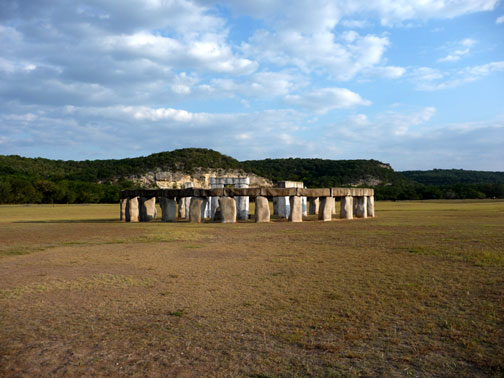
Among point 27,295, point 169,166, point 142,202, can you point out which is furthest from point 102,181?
point 27,295

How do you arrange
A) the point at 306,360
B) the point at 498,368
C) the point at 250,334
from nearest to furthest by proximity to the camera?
1. the point at 498,368
2. the point at 306,360
3. the point at 250,334

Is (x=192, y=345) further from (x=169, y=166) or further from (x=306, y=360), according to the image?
(x=169, y=166)

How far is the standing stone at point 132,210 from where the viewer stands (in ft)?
72.7

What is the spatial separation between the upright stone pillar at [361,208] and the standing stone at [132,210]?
38.3 feet

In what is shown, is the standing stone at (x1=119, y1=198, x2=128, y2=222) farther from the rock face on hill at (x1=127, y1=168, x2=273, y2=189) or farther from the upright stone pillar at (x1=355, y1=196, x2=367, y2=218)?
the rock face on hill at (x1=127, y1=168, x2=273, y2=189)

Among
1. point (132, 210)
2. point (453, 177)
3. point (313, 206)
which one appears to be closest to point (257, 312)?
point (132, 210)

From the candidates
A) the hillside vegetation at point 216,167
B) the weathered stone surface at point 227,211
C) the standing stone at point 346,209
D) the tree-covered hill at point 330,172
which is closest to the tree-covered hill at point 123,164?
the hillside vegetation at point 216,167

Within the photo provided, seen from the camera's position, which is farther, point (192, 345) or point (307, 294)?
point (307, 294)

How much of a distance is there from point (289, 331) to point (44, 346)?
253cm

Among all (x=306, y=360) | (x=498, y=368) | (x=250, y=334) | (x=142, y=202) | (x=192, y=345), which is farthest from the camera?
(x=142, y=202)

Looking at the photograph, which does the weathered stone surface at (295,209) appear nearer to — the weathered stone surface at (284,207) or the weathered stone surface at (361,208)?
the weathered stone surface at (284,207)

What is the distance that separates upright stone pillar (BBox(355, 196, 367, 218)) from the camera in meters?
22.4

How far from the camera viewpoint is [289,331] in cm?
464

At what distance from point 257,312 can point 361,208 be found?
18.1 m
